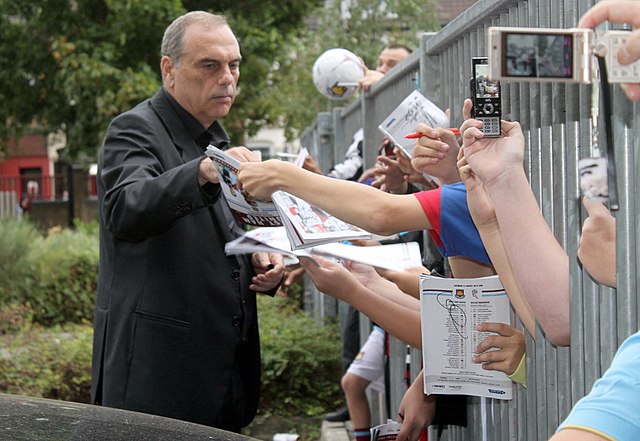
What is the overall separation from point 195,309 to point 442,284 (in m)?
1.29

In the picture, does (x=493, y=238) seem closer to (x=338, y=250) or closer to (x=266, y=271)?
(x=338, y=250)

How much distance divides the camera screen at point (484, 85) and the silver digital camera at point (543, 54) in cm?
75

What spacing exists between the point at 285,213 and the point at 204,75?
4.20 feet

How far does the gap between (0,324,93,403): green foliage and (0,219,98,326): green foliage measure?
3.61 metres

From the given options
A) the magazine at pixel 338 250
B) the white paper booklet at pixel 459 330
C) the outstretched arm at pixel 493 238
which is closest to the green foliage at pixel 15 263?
the magazine at pixel 338 250

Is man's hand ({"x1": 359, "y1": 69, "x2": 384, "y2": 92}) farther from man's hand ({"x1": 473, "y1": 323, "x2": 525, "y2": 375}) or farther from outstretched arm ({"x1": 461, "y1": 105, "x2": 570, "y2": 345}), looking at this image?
outstretched arm ({"x1": 461, "y1": 105, "x2": 570, "y2": 345})

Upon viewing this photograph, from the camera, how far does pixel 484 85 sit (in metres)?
2.77

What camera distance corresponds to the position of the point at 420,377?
380 centimetres

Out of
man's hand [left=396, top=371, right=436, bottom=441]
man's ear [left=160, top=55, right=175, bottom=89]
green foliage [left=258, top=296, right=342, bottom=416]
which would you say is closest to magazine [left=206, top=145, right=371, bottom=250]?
man's hand [left=396, top=371, right=436, bottom=441]

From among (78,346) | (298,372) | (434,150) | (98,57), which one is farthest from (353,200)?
(98,57)

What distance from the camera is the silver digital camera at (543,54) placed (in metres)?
1.94

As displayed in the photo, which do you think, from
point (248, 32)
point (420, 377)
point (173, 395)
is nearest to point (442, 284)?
point (420, 377)

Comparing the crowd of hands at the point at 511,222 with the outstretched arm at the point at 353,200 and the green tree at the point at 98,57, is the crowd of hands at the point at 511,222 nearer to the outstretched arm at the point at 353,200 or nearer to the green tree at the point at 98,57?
the outstretched arm at the point at 353,200

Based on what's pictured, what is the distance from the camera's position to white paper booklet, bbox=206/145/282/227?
352cm
